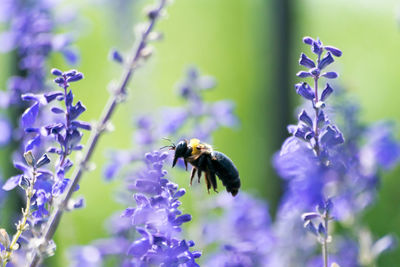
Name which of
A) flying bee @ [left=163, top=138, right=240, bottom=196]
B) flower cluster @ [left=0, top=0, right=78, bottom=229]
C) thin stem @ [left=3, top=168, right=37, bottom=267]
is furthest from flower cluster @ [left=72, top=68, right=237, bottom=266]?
flower cluster @ [left=0, top=0, right=78, bottom=229]

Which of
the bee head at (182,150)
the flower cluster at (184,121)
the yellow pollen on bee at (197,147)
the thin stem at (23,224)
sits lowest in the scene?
the thin stem at (23,224)

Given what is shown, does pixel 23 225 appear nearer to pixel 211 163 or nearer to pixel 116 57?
pixel 211 163

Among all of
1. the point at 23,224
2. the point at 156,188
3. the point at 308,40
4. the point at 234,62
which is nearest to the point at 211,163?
A: the point at 156,188

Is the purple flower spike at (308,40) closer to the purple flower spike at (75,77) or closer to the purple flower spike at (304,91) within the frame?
the purple flower spike at (304,91)

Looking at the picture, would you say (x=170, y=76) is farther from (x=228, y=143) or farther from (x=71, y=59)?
(x=71, y=59)

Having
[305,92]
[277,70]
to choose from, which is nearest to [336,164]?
[305,92]

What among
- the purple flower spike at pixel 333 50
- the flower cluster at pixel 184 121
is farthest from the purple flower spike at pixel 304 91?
the flower cluster at pixel 184 121

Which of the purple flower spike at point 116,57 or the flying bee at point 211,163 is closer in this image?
the flying bee at point 211,163
